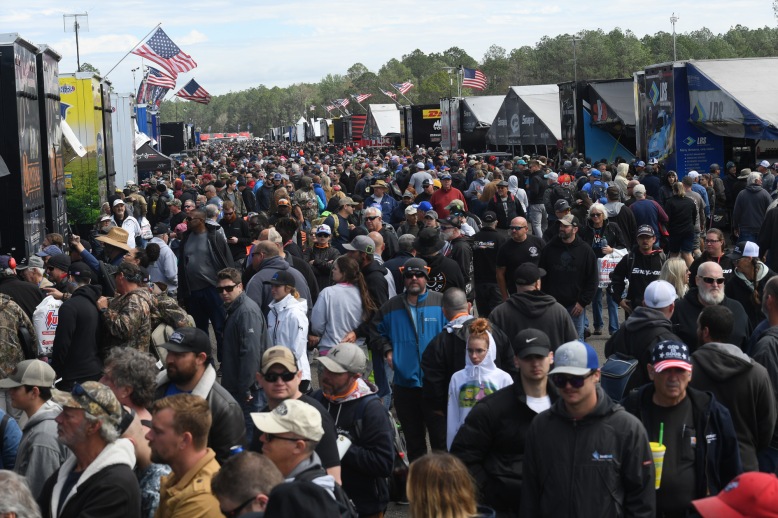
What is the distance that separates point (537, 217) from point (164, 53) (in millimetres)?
19402

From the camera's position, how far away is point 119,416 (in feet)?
16.3

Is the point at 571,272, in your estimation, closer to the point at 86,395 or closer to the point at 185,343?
the point at 185,343

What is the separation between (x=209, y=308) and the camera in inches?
477

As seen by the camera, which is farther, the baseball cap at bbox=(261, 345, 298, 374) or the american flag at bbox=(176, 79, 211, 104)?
the american flag at bbox=(176, 79, 211, 104)

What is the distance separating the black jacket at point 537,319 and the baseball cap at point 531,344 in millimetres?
1904

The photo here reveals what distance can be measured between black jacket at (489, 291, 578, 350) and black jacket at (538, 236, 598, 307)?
9.71ft

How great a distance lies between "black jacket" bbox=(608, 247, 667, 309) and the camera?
10734 mm

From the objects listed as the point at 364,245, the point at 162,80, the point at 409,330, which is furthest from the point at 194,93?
the point at 409,330

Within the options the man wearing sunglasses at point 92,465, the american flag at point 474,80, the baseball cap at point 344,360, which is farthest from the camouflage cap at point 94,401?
the american flag at point 474,80

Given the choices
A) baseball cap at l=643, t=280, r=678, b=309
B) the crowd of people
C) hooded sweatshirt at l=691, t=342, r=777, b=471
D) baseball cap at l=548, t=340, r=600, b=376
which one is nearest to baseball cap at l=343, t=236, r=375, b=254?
the crowd of people

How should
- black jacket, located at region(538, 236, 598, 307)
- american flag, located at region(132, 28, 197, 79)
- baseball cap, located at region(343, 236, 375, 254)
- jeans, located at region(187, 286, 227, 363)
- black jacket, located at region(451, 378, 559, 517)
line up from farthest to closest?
american flag, located at region(132, 28, 197, 79) < jeans, located at region(187, 286, 227, 363) < black jacket, located at region(538, 236, 598, 307) < baseball cap, located at region(343, 236, 375, 254) < black jacket, located at region(451, 378, 559, 517)

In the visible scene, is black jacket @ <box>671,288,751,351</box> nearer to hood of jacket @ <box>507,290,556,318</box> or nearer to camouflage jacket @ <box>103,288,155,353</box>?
hood of jacket @ <box>507,290,556,318</box>

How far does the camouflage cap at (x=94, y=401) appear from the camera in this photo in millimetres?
4863

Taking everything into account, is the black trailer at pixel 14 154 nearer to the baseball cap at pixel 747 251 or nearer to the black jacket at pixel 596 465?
the baseball cap at pixel 747 251
